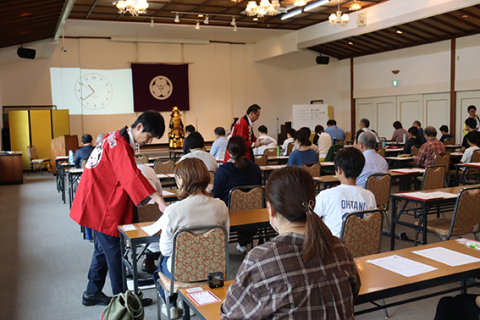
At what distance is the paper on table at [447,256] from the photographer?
83.4 inches

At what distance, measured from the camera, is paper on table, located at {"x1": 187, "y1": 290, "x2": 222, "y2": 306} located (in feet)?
5.76

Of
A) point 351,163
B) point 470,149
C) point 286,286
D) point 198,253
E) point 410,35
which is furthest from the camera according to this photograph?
point 410,35

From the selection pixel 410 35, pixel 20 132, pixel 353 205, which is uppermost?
pixel 410 35

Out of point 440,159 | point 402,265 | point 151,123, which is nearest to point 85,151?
point 151,123

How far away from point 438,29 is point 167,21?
26.3 ft

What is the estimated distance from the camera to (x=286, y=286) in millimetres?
1256

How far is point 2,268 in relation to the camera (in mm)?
4441

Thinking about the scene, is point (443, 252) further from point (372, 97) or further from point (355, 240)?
point (372, 97)

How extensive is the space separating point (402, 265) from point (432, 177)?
3684mm

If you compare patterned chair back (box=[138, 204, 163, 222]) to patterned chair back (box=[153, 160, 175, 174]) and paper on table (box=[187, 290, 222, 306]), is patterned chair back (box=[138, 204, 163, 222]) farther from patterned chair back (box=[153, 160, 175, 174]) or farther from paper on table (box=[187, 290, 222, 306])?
patterned chair back (box=[153, 160, 175, 174])

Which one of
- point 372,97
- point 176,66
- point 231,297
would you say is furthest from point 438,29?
point 231,297

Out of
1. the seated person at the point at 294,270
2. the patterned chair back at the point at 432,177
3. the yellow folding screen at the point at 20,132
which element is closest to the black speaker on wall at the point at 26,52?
the yellow folding screen at the point at 20,132

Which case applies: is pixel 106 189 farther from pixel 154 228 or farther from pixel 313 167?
pixel 313 167

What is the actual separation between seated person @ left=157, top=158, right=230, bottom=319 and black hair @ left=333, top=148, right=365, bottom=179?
38.8 inches
